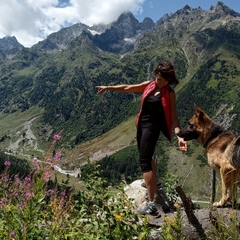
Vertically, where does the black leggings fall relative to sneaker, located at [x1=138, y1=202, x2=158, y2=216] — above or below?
above

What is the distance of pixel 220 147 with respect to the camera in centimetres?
717

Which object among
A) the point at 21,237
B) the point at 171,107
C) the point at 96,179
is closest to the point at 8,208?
the point at 21,237

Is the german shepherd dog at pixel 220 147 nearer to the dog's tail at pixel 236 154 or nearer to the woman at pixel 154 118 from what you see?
the dog's tail at pixel 236 154

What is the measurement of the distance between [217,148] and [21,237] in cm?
489

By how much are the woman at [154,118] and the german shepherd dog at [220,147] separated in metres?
0.56

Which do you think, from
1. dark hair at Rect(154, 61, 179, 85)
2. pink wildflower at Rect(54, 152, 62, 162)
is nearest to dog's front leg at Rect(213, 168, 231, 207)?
dark hair at Rect(154, 61, 179, 85)

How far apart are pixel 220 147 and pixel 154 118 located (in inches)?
62.1

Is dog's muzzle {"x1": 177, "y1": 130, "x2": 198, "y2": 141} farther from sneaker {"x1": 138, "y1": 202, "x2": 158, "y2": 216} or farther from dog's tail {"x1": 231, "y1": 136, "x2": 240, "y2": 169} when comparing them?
sneaker {"x1": 138, "y1": 202, "x2": 158, "y2": 216}

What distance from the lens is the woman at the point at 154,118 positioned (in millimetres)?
7145

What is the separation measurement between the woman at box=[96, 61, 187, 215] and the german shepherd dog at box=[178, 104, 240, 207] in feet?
1.82

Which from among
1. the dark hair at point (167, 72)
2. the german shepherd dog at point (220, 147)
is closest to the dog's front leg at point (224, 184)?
the german shepherd dog at point (220, 147)

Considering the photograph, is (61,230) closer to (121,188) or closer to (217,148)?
(121,188)

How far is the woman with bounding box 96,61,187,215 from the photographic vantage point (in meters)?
7.14

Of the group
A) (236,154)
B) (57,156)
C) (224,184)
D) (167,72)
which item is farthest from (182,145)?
(57,156)
